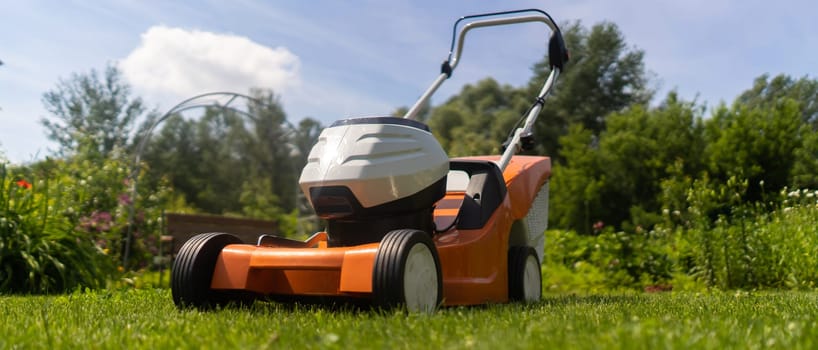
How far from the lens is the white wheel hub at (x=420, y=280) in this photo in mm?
2854

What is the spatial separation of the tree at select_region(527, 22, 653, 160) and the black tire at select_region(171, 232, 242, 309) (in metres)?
19.2

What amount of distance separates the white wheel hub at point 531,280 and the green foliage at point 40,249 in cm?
331

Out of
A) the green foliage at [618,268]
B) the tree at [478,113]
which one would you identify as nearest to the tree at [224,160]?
the tree at [478,113]

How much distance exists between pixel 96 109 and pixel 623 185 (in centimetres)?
1756

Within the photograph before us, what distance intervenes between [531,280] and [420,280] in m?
1.34

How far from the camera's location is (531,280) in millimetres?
4113

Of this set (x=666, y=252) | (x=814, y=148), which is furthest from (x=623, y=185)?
(x=666, y=252)

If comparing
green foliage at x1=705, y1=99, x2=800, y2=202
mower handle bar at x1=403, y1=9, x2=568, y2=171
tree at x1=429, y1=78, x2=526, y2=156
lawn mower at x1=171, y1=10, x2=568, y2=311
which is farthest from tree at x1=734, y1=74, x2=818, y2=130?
lawn mower at x1=171, y1=10, x2=568, y2=311

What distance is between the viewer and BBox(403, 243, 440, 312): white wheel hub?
2.85 metres

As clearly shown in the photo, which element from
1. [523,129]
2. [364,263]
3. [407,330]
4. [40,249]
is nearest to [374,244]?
[364,263]

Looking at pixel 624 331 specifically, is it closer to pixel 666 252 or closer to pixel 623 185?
pixel 666 252

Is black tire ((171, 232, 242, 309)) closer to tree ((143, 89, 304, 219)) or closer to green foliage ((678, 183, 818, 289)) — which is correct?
green foliage ((678, 183, 818, 289))

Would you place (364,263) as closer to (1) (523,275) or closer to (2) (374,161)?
(2) (374,161)

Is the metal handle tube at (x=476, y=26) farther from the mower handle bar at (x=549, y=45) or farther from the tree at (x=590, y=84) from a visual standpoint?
the tree at (x=590, y=84)
